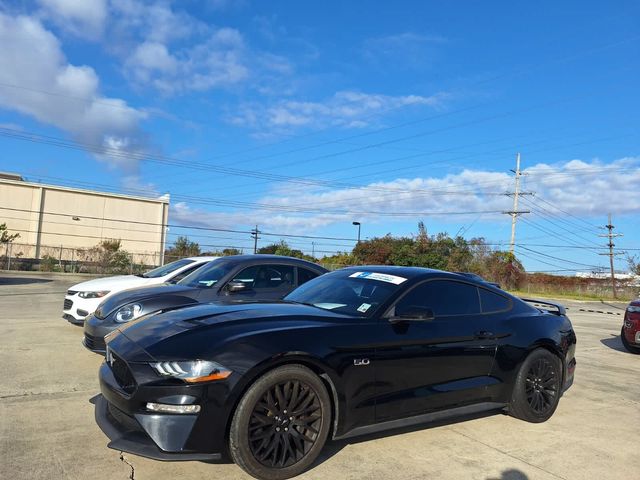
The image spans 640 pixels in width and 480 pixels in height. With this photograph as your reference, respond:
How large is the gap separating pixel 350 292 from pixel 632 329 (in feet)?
26.4

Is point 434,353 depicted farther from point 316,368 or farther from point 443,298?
point 316,368

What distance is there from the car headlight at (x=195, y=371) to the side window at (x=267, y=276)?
13.3 feet

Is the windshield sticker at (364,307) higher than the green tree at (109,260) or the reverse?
the reverse

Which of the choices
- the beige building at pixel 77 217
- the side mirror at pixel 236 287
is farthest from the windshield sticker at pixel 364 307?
the beige building at pixel 77 217

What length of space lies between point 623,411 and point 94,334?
21.1ft

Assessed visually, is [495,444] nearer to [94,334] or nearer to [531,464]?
[531,464]

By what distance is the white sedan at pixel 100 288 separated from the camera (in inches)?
335

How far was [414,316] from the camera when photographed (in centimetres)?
418

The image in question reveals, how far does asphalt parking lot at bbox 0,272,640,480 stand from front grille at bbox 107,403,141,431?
1.23ft

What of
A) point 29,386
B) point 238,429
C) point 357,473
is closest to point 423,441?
point 357,473

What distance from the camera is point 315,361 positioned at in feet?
12.2

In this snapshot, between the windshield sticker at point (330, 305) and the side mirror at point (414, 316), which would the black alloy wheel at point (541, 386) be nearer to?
the side mirror at point (414, 316)

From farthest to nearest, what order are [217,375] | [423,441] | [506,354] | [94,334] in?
[94,334] → [506,354] → [423,441] → [217,375]

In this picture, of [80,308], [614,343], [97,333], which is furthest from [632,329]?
[80,308]
